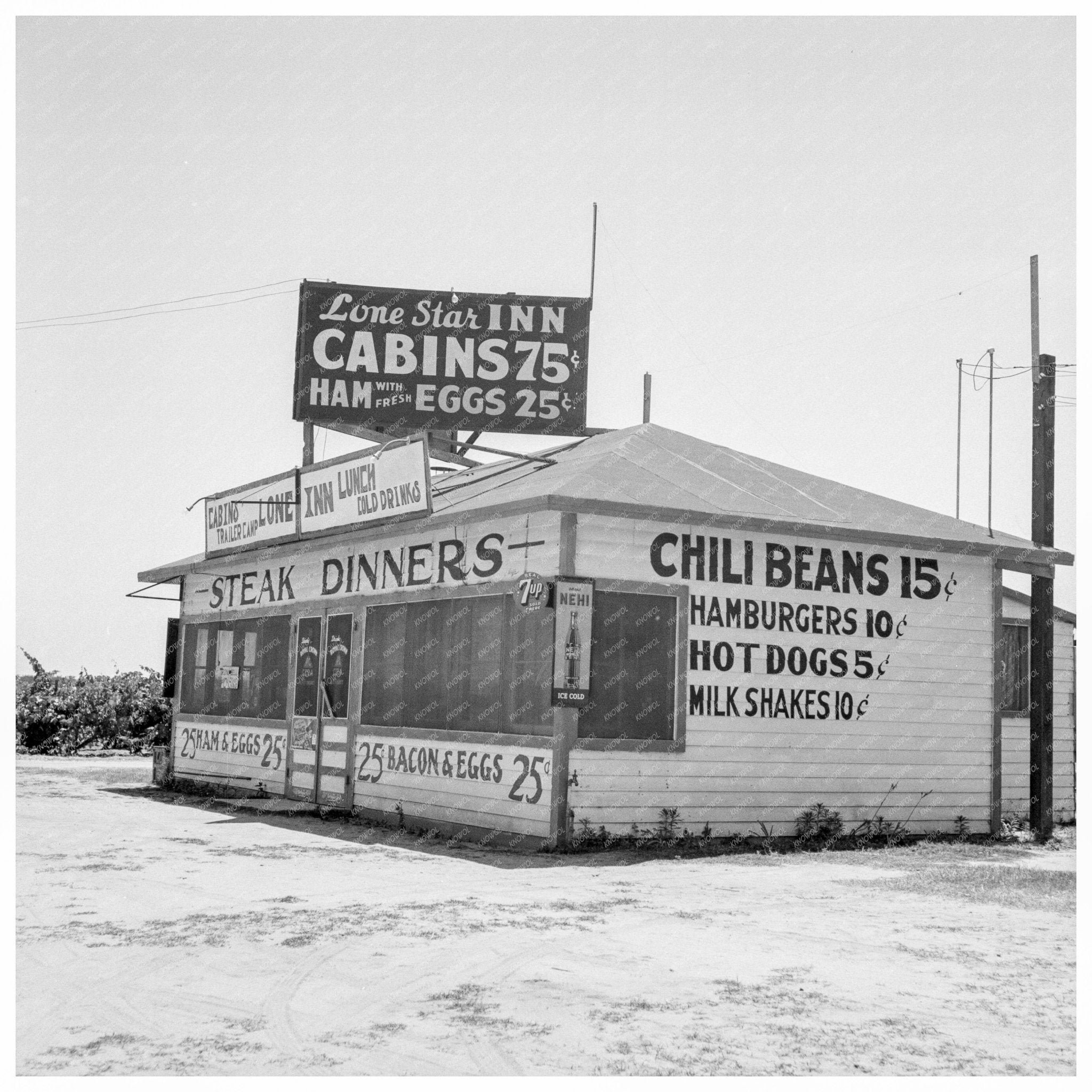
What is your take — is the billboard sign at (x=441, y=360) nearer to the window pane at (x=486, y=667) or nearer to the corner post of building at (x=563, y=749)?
the window pane at (x=486, y=667)

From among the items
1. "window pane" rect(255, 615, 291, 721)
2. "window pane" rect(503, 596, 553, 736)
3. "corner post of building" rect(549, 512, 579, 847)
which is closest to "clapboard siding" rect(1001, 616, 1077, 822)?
"corner post of building" rect(549, 512, 579, 847)

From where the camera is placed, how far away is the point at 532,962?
7.74 m

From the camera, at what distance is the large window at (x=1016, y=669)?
1747 cm

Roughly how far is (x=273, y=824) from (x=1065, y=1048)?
11.0 metres

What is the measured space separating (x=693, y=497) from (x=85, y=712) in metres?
21.5

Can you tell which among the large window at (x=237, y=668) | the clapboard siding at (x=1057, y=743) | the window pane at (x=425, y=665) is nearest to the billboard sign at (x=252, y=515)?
the large window at (x=237, y=668)

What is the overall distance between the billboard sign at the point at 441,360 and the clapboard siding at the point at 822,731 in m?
7.07

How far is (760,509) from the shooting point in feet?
48.9

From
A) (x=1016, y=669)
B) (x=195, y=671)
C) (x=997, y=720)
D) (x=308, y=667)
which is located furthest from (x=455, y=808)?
(x=195, y=671)

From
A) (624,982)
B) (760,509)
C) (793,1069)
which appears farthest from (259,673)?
(793,1069)

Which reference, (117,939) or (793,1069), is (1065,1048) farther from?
(117,939)

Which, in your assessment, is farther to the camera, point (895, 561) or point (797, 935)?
point (895, 561)

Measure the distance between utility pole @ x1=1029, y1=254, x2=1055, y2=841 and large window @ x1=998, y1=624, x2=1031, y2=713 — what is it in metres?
0.64

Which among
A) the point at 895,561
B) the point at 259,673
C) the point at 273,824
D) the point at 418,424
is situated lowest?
the point at 273,824
